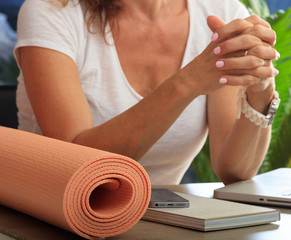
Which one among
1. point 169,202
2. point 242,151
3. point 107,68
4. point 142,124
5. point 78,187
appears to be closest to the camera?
point 78,187

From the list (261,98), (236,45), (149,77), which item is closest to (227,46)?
(236,45)

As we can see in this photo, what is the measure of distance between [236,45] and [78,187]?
515 millimetres

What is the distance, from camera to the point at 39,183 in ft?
2.14

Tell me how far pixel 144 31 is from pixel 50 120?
44cm

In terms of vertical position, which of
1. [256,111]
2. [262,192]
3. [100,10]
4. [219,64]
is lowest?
[262,192]

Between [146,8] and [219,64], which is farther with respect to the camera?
[146,8]

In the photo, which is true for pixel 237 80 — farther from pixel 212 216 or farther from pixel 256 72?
pixel 212 216

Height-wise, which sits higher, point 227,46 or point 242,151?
point 227,46

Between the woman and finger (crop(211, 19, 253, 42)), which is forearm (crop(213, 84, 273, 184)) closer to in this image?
the woman

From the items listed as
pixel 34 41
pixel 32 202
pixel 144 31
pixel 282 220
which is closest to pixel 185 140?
pixel 144 31

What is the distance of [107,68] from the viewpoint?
4.64 ft

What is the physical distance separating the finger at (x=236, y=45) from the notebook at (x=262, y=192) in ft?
0.88

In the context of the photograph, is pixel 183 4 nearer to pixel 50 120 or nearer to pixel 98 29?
pixel 98 29

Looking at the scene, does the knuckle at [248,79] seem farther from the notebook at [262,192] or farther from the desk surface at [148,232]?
the desk surface at [148,232]
